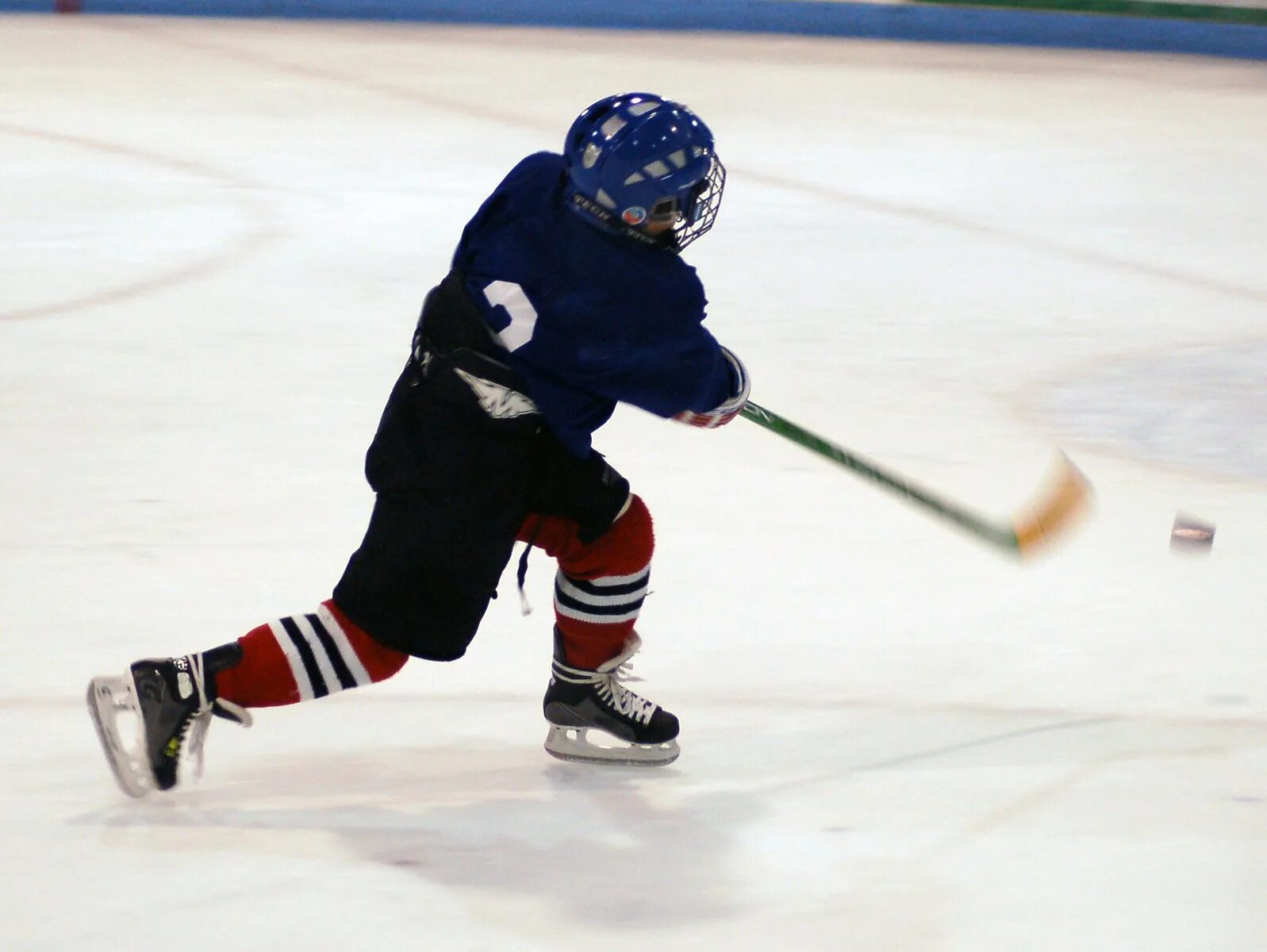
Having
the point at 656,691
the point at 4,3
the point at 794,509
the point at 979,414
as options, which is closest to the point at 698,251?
the point at 979,414

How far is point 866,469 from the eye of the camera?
2.22 m

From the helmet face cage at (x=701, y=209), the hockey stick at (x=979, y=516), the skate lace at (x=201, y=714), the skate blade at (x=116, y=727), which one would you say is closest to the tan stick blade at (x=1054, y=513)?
the hockey stick at (x=979, y=516)

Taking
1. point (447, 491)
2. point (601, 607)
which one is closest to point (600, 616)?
point (601, 607)

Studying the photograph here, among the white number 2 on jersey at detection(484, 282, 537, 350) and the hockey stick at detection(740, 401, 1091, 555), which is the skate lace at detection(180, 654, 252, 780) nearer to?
the white number 2 on jersey at detection(484, 282, 537, 350)

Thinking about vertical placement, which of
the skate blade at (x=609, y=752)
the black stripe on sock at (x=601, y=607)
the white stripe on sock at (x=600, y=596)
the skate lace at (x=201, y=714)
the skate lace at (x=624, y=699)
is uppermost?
the white stripe on sock at (x=600, y=596)

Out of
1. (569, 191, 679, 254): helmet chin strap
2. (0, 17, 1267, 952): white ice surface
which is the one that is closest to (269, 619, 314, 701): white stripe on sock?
(0, 17, 1267, 952): white ice surface

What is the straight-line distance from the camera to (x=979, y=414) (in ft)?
11.7

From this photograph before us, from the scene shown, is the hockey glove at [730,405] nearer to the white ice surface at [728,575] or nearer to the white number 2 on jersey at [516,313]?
the white number 2 on jersey at [516,313]

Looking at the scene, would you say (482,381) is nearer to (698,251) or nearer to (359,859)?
(359,859)

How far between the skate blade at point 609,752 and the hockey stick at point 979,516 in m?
0.40

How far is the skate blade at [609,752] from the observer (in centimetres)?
221

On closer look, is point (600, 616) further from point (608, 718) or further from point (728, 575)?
point (728, 575)

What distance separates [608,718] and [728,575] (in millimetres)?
628

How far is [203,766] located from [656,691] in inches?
23.2
